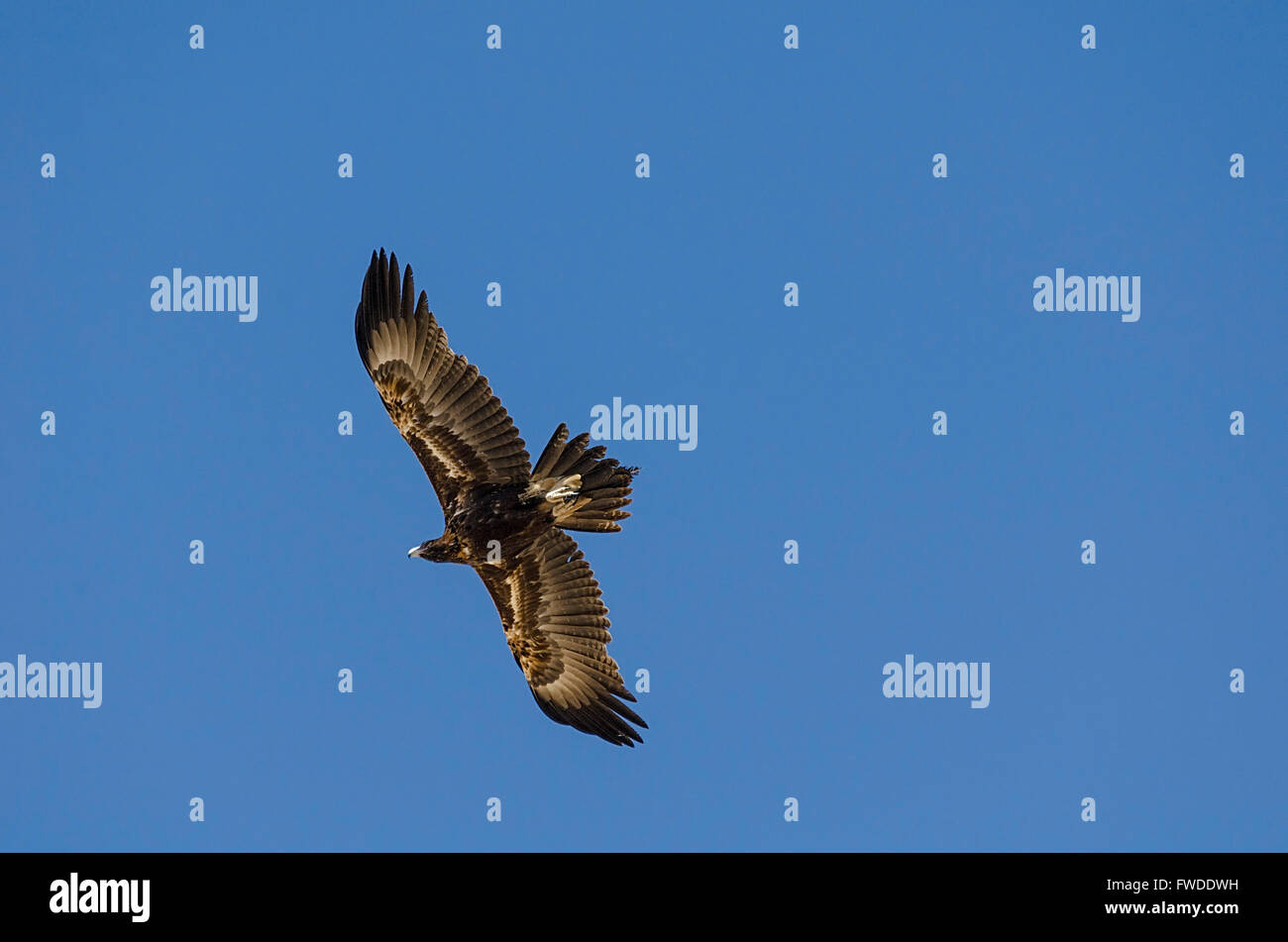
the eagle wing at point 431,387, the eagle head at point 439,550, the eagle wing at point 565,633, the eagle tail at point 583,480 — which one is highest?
the eagle wing at point 431,387

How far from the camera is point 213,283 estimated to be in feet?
80.9

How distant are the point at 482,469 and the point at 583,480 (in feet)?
4.41

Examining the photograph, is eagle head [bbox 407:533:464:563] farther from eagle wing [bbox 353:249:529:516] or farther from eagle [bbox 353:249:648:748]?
eagle wing [bbox 353:249:529:516]

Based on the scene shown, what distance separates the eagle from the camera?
16375mm

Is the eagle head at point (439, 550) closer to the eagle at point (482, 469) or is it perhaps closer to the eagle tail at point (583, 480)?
the eagle at point (482, 469)

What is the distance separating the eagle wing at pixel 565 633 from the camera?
1789 centimetres

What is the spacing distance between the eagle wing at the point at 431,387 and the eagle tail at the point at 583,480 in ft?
1.68

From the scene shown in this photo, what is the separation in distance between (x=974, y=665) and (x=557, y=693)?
30.0ft

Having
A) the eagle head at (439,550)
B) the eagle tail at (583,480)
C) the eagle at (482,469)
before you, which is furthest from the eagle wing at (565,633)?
the eagle tail at (583,480)

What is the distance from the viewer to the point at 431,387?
17.0 meters

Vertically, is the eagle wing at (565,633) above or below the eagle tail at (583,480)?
below

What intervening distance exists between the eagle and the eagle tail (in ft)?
0.03
